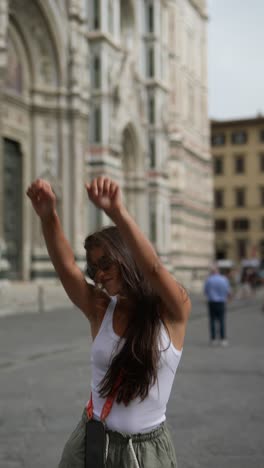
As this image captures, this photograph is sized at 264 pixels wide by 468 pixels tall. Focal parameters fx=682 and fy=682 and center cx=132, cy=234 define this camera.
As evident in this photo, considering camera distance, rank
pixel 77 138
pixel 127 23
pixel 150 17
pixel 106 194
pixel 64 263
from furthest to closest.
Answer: pixel 150 17 < pixel 127 23 < pixel 77 138 < pixel 64 263 < pixel 106 194

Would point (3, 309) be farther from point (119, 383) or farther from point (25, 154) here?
point (119, 383)

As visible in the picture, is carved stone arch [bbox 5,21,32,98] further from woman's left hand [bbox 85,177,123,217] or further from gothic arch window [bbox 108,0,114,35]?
woman's left hand [bbox 85,177,123,217]

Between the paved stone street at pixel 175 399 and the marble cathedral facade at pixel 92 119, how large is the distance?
9013 mm

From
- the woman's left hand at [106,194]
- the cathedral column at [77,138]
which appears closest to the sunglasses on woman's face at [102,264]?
the woman's left hand at [106,194]

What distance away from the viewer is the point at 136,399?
2143mm

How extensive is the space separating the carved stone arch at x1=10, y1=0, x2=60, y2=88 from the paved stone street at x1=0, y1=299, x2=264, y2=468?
43.7 feet

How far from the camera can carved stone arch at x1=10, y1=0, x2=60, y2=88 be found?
909 inches

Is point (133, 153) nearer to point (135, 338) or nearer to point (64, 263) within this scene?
point (64, 263)

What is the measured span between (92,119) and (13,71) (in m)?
4.94

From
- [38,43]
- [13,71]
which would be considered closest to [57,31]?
[38,43]

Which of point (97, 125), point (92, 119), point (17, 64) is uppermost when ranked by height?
point (17, 64)

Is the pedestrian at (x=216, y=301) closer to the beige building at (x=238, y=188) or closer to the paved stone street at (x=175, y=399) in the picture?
the paved stone street at (x=175, y=399)

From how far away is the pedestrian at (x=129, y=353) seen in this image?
2.09m

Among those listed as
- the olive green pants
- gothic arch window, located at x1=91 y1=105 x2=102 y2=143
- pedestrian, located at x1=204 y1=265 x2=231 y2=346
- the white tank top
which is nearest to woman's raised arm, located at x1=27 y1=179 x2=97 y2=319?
the white tank top
